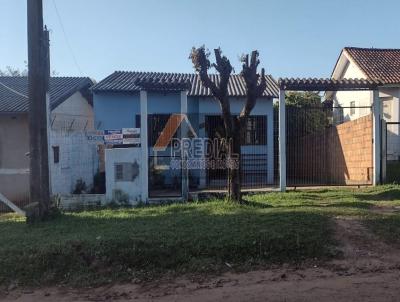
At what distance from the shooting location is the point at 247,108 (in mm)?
10312

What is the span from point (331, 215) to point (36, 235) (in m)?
5.15

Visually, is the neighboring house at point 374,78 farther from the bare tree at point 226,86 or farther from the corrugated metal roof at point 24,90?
the corrugated metal roof at point 24,90

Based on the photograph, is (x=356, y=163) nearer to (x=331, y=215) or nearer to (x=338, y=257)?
(x=331, y=215)

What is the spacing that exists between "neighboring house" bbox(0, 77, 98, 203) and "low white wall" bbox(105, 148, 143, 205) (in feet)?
5.30

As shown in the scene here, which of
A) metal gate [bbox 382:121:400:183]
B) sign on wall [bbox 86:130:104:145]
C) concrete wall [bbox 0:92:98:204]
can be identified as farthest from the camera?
sign on wall [bbox 86:130:104:145]

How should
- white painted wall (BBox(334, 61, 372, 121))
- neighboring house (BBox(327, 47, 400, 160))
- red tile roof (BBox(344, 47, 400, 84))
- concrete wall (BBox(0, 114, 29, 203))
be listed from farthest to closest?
1. red tile roof (BBox(344, 47, 400, 84))
2. white painted wall (BBox(334, 61, 372, 121))
3. neighboring house (BBox(327, 47, 400, 160))
4. concrete wall (BBox(0, 114, 29, 203))

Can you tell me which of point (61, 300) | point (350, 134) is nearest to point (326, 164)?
point (350, 134)

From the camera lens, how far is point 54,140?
44.8 ft

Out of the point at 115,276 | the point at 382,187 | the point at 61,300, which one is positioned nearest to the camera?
the point at 61,300

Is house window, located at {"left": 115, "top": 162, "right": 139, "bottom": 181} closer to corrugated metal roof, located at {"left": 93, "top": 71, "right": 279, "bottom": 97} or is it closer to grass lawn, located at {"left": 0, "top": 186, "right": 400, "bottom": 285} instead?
grass lawn, located at {"left": 0, "top": 186, "right": 400, "bottom": 285}

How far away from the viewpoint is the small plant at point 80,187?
14.1 m

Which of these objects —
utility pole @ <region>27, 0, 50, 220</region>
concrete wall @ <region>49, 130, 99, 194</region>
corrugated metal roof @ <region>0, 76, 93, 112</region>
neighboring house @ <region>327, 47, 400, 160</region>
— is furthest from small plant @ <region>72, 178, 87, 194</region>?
neighboring house @ <region>327, 47, 400, 160</region>

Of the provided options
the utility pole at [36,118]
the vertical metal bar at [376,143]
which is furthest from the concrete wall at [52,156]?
the vertical metal bar at [376,143]

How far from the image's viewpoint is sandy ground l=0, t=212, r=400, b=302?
17.6ft
